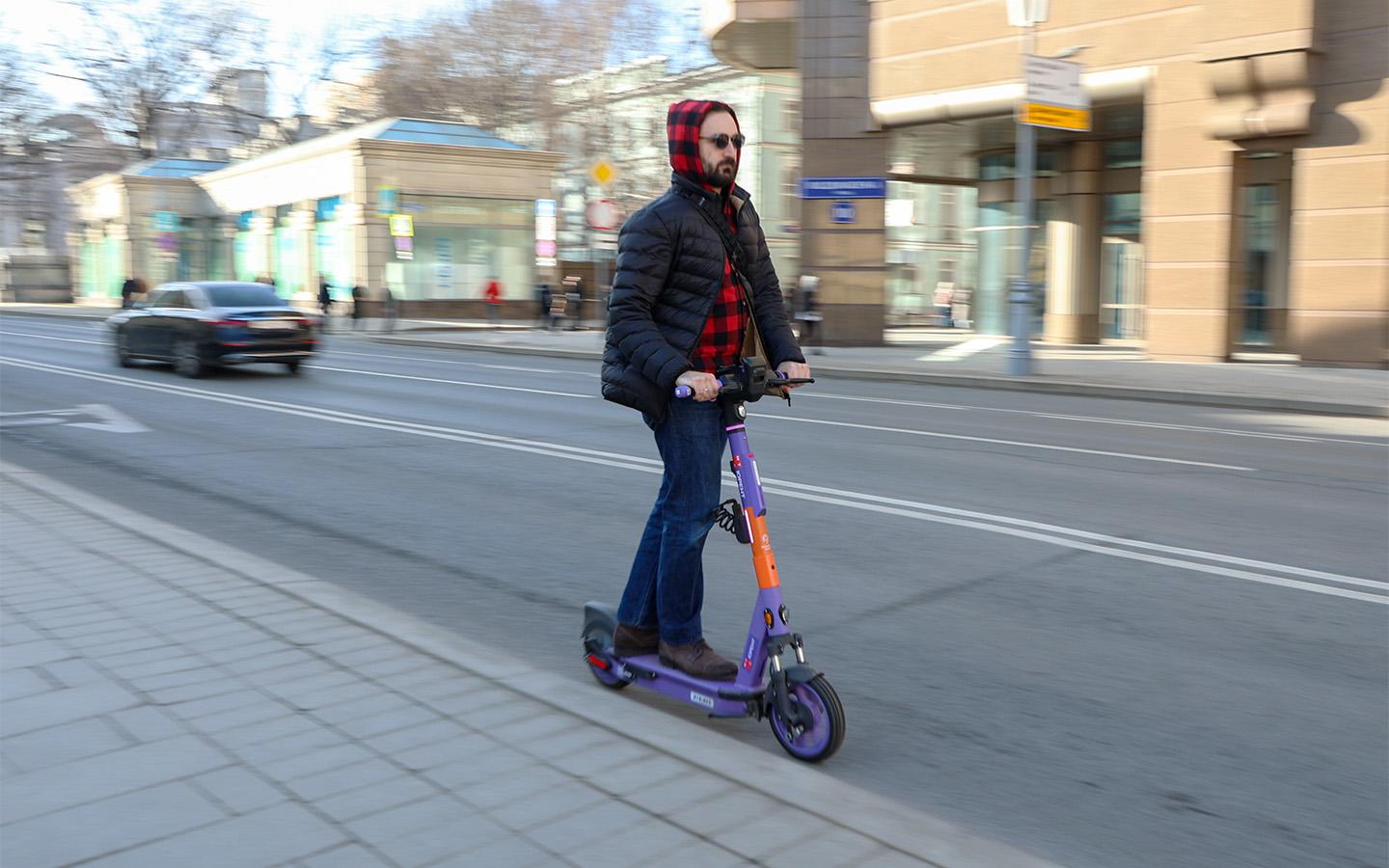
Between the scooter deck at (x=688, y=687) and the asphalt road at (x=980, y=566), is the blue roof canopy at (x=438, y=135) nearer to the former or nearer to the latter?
the asphalt road at (x=980, y=566)

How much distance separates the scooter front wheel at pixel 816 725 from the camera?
11.5 ft

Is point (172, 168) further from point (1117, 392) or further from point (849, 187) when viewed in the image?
point (1117, 392)

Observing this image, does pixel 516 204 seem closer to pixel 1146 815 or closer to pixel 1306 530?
pixel 1306 530

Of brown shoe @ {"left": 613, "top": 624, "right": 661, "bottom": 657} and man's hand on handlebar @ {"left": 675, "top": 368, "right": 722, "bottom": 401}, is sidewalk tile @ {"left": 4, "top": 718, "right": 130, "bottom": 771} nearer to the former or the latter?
brown shoe @ {"left": 613, "top": 624, "right": 661, "bottom": 657}

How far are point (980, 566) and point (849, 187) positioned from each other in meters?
21.3

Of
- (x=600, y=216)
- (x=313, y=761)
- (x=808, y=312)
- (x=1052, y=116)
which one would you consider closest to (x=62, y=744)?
(x=313, y=761)

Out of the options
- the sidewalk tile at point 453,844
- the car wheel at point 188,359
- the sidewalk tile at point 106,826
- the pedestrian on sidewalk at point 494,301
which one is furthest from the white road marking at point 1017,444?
the pedestrian on sidewalk at point 494,301

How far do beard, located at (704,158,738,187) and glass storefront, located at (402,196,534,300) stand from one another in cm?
4005

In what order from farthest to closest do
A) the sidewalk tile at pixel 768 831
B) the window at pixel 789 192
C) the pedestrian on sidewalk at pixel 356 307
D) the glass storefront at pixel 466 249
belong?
1. the window at pixel 789 192
2. the glass storefront at pixel 466 249
3. the pedestrian on sidewalk at pixel 356 307
4. the sidewalk tile at pixel 768 831

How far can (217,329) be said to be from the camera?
1789 cm

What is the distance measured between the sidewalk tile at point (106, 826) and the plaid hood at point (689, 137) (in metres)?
2.09

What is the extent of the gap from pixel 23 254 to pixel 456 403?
65.6 meters

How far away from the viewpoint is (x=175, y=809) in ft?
10.0

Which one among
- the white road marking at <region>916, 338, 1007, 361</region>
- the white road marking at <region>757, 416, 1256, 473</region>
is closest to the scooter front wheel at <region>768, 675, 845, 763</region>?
the white road marking at <region>757, 416, 1256, 473</region>
